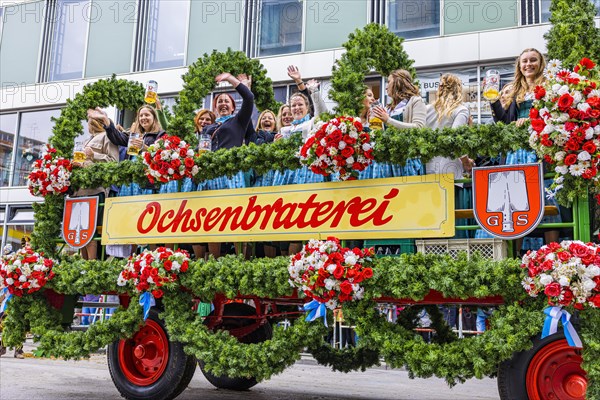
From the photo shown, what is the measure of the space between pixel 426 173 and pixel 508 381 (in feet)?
6.24

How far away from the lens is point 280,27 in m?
15.6

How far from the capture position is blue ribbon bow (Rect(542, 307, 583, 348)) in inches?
173

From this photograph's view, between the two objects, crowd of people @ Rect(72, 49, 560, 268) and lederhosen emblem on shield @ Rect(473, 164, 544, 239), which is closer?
lederhosen emblem on shield @ Rect(473, 164, 544, 239)

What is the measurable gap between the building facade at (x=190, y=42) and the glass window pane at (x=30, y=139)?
29 mm

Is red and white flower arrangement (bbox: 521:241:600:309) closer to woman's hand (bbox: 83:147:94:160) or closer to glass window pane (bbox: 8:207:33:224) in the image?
woman's hand (bbox: 83:147:94:160)

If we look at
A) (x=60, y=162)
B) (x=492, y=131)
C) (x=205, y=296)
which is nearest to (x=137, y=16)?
(x=60, y=162)

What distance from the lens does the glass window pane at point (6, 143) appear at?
60.4 feet

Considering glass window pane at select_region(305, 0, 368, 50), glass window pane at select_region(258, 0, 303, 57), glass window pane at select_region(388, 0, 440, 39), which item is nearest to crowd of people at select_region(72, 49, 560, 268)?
glass window pane at select_region(388, 0, 440, 39)

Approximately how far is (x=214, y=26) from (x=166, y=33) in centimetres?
143

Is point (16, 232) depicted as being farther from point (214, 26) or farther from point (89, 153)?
point (89, 153)

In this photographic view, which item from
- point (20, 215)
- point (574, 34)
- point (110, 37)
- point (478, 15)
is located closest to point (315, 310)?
point (574, 34)

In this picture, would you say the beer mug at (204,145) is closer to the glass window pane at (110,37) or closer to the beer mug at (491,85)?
the beer mug at (491,85)

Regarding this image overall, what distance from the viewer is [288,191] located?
5.85 metres

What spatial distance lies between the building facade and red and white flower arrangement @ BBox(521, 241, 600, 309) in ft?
28.5
